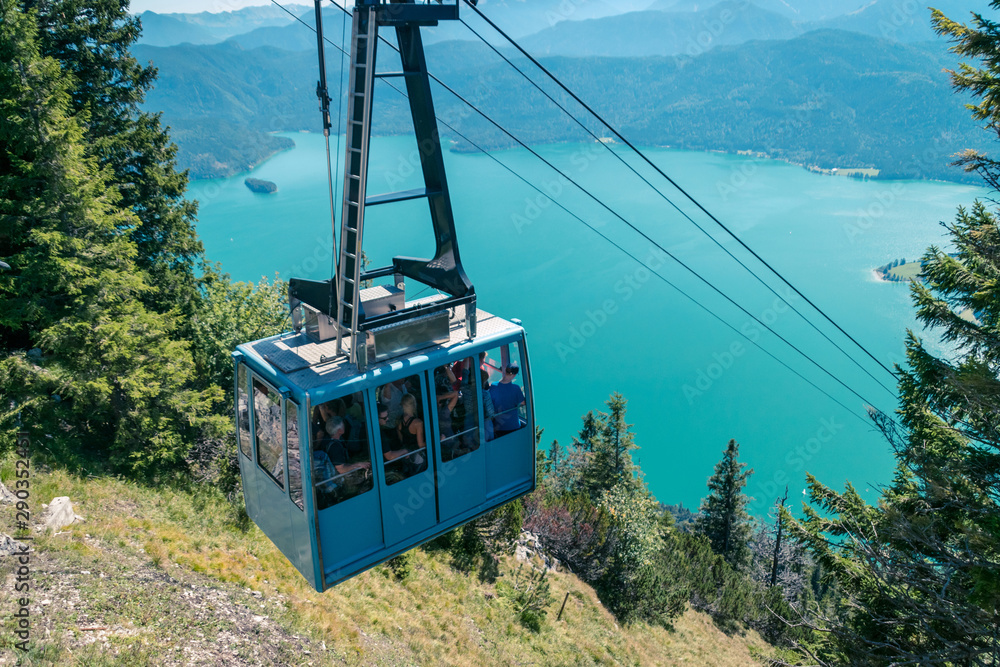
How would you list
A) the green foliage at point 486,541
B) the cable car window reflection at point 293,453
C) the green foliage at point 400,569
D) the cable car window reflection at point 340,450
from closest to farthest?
1. the cable car window reflection at point 293,453
2. the cable car window reflection at point 340,450
3. the green foliage at point 400,569
4. the green foliage at point 486,541

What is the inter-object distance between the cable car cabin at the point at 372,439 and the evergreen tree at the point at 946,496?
497cm

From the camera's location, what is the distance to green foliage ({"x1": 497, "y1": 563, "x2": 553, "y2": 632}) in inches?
581

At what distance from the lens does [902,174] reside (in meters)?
174

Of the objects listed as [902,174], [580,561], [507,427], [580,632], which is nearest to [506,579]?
[580,632]

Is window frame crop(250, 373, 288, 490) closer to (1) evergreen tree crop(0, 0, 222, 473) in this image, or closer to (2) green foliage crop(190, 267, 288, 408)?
(1) evergreen tree crop(0, 0, 222, 473)

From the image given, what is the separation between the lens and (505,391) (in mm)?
6898

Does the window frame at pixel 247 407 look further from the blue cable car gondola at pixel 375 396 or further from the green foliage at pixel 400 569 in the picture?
the green foliage at pixel 400 569

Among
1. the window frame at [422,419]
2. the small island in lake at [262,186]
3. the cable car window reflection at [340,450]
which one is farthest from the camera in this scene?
the small island in lake at [262,186]

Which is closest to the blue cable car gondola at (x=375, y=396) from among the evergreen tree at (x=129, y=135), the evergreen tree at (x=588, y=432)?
the evergreen tree at (x=129, y=135)

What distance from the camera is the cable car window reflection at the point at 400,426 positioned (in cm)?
593

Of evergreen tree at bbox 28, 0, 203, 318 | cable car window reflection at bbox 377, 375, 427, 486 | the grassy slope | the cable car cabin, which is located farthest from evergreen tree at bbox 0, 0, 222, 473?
cable car window reflection at bbox 377, 375, 427, 486

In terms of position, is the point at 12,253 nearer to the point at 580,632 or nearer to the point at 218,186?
the point at 580,632

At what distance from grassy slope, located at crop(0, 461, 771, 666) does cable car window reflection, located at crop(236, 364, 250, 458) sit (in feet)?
8.19

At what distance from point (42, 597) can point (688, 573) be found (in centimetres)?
2643
